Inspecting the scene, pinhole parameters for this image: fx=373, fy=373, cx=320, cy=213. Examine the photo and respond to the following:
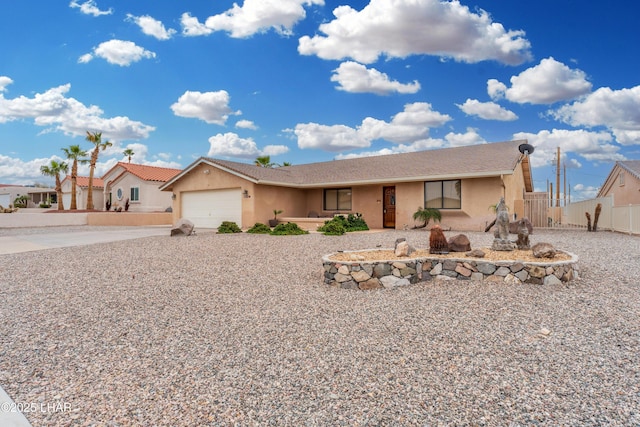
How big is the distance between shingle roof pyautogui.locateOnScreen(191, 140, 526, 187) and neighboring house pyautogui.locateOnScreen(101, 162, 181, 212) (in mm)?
13393

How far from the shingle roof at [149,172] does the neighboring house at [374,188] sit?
410 inches

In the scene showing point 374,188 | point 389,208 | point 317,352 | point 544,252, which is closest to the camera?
point 317,352

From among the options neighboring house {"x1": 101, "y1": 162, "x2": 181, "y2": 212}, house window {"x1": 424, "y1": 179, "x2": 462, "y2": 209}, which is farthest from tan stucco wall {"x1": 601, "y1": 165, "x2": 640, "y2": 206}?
neighboring house {"x1": 101, "y1": 162, "x2": 181, "y2": 212}

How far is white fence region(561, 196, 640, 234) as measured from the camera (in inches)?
572

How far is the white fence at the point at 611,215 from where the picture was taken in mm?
14521

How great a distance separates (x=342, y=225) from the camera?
15.9 meters

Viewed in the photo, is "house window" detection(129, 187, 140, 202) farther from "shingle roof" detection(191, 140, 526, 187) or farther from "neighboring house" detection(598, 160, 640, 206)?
"neighboring house" detection(598, 160, 640, 206)

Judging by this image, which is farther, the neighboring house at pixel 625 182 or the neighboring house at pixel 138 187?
the neighboring house at pixel 138 187

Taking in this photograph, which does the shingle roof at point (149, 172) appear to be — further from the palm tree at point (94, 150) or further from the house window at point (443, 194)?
the house window at point (443, 194)

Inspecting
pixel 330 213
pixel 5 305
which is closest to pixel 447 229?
pixel 330 213

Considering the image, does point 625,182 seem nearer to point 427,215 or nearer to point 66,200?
point 427,215

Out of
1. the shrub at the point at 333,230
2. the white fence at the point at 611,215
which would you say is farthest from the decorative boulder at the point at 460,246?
the white fence at the point at 611,215

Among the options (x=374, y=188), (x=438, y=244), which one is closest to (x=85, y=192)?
(x=374, y=188)

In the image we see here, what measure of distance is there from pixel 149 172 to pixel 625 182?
35.4 metres
